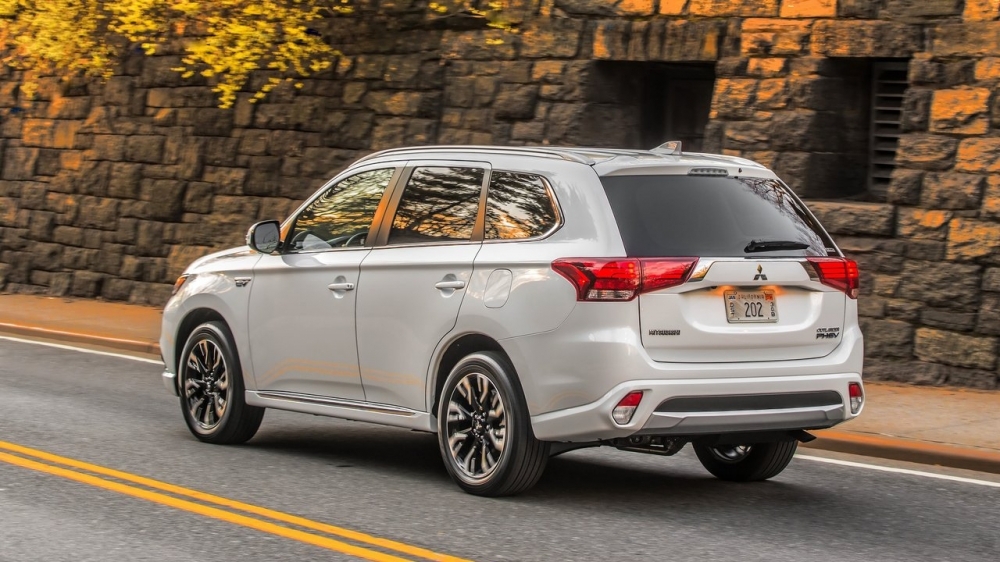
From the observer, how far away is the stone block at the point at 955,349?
11766 mm

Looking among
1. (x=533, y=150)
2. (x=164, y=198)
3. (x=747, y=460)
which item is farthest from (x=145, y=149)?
(x=747, y=460)

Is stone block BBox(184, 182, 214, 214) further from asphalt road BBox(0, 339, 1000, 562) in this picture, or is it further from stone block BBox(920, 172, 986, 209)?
stone block BBox(920, 172, 986, 209)

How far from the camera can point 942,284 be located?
12055 millimetres

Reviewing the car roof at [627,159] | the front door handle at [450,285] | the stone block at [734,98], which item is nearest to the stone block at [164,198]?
the stone block at [734,98]

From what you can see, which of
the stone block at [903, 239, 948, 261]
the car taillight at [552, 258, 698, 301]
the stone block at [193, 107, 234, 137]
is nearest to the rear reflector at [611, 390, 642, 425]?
the car taillight at [552, 258, 698, 301]

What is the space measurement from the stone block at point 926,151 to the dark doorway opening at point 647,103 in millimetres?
2697

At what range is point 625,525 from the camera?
6797 mm

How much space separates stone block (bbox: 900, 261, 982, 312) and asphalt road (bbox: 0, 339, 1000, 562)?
326 cm

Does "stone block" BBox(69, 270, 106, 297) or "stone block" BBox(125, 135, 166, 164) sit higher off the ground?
"stone block" BBox(125, 135, 166, 164)

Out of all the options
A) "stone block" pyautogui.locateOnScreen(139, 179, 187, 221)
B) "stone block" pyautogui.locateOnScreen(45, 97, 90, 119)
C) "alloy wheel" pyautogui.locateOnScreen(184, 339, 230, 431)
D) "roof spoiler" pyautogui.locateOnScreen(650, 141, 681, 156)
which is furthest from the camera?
"stone block" pyautogui.locateOnScreen(45, 97, 90, 119)

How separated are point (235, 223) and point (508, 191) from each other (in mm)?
11109

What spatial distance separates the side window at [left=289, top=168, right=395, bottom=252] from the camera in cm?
830

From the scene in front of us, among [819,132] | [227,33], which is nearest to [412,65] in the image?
[227,33]

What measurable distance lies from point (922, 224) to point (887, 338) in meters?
1.01
